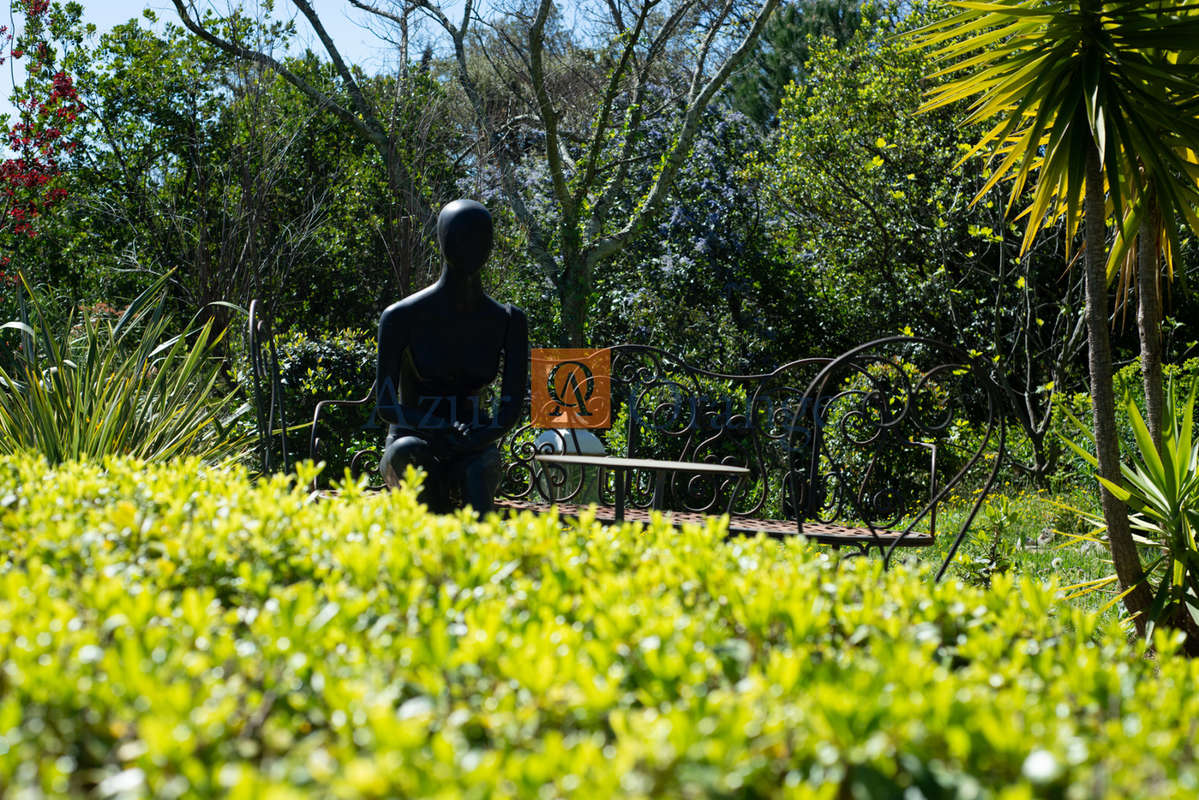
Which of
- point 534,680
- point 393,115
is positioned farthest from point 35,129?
point 534,680

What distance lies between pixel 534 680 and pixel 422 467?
7.69 feet

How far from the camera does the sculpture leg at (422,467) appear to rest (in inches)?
139

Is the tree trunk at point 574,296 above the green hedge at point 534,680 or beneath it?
above

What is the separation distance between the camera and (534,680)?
1226 mm

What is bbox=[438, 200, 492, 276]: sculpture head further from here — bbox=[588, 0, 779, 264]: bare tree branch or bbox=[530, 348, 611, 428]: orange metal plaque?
bbox=[588, 0, 779, 264]: bare tree branch

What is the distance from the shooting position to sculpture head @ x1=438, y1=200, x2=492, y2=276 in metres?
3.57

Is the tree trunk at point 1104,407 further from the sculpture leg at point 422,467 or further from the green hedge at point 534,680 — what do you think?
the sculpture leg at point 422,467

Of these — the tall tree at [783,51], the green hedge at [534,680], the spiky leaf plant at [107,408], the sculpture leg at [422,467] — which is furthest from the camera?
the tall tree at [783,51]

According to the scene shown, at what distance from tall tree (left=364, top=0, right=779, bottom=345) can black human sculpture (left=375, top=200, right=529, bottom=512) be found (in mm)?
4490

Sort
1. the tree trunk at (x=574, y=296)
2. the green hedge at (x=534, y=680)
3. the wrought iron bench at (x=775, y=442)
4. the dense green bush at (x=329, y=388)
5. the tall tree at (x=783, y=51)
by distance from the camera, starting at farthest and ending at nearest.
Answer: the tall tree at (x=783, y=51), the tree trunk at (x=574, y=296), the dense green bush at (x=329, y=388), the wrought iron bench at (x=775, y=442), the green hedge at (x=534, y=680)

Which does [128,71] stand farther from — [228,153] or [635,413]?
[635,413]

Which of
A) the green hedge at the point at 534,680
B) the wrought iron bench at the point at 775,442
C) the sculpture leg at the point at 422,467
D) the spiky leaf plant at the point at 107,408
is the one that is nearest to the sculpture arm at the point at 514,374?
the sculpture leg at the point at 422,467

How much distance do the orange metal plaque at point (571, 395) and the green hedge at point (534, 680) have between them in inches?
163

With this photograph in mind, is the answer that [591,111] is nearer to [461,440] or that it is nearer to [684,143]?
[684,143]
